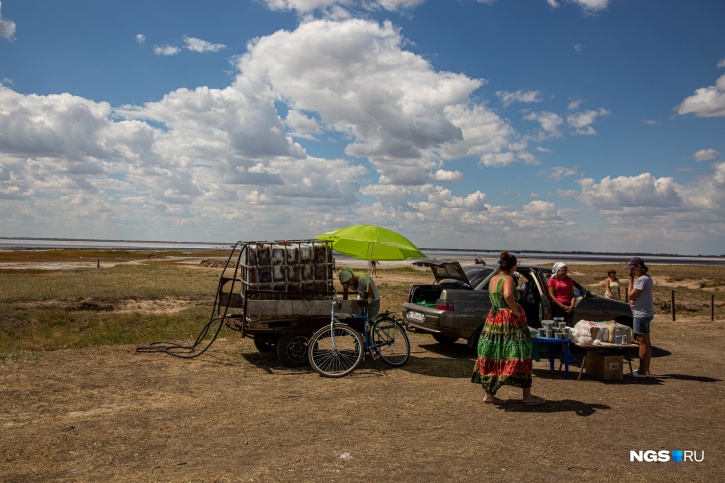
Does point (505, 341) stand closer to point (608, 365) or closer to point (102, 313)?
point (608, 365)

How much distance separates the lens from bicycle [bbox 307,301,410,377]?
929cm

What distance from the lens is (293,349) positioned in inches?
395

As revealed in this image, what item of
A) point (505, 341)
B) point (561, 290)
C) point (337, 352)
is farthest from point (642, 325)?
point (337, 352)

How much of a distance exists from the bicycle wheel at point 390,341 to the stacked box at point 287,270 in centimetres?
112

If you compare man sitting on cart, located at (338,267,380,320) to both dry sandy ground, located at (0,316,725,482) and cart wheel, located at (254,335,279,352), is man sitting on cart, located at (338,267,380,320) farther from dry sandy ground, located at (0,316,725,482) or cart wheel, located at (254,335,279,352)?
cart wheel, located at (254,335,279,352)

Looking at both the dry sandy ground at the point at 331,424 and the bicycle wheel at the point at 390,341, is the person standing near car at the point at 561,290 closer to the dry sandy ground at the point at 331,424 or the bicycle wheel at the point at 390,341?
the dry sandy ground at the point at 331,424

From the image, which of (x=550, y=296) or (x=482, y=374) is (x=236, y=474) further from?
(x=550, y=296)

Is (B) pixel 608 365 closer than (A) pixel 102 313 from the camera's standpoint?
Yes

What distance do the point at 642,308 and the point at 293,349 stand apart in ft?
20.6
